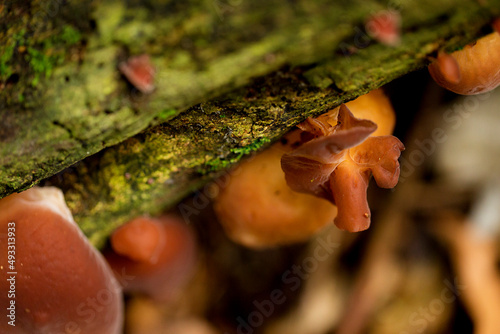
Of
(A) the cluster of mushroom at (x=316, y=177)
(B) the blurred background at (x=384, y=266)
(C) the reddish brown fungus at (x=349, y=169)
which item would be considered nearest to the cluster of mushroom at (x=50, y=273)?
(A) the cluster of mushroom at (x=316, y=177)

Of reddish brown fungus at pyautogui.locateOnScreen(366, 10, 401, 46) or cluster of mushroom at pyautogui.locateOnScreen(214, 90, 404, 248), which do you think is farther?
cluster of mushroom at pyautogui.locateOnScreen(214, 90, 404, 248)

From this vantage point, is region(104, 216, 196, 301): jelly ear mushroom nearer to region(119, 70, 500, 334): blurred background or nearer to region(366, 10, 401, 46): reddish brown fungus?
region(119, 70, 500, 334): blurred background

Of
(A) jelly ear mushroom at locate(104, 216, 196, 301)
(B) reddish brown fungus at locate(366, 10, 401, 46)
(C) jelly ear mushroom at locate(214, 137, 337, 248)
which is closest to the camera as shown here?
(B) reddish brown fungus at locate(366, 10, 401, 46)

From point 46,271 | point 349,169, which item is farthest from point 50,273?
point 349,169

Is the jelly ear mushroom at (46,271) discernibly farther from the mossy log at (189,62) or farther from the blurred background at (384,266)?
the blurred background at (384,266)

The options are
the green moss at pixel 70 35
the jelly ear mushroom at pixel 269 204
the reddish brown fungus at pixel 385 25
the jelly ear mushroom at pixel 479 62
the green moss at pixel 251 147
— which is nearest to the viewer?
the reddish brown fungus at pixel 385 25

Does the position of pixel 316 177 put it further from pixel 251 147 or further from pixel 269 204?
pixel 269 204

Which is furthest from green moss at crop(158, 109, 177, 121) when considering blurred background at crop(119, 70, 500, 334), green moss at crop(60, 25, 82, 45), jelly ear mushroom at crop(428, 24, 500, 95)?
blurred background at crop(119, 70, 500, 334)
